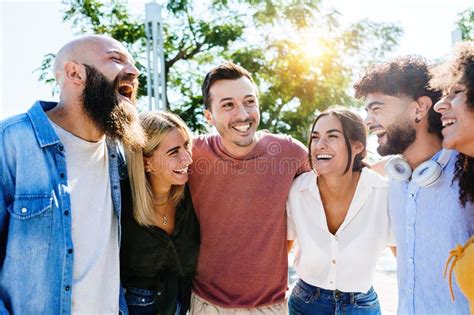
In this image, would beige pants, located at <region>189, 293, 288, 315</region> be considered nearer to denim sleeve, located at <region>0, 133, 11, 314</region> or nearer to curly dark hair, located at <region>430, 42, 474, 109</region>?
denim sleeve, located at <region>0, 133, 11, 314</region>

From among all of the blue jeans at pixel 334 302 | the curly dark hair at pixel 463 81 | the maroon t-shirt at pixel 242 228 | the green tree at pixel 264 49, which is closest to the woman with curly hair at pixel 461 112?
the curly dark hair at pixel 463 81

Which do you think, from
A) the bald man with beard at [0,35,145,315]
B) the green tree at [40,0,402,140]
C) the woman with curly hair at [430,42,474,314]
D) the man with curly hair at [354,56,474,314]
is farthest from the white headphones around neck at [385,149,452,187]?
the green tree at [40,0,402,140]

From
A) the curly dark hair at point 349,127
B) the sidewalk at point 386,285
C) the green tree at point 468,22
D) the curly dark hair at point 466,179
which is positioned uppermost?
the green tree at point 468,22

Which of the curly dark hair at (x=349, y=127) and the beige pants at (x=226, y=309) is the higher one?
the curly dark hair at (x=349, y=127)

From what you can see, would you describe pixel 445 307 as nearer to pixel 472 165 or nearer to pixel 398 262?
pixel 398 262

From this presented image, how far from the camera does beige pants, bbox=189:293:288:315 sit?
3053 millimetres

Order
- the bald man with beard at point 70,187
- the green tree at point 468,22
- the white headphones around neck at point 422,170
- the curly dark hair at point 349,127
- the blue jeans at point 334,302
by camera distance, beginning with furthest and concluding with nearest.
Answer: the green tree at point 468,22 < the curly dark hair at point 349,127 < the blue jeans at point 334,302 < the white headphones around neck at point 422,170 < the bald man with beard at point 70,187

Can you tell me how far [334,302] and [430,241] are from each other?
85cm

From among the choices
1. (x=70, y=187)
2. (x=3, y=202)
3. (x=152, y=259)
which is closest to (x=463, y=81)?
(x=152, y=259)

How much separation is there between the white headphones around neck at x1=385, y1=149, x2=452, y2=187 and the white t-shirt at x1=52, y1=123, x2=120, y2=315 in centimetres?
169

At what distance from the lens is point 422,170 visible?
2.48 metres

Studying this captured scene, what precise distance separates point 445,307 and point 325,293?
859 millimetres

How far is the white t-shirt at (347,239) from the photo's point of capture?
9.98ft

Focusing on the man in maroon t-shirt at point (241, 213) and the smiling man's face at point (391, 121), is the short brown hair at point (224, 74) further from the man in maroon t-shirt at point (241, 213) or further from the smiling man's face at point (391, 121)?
the smiling man's face at point (391, 121)
